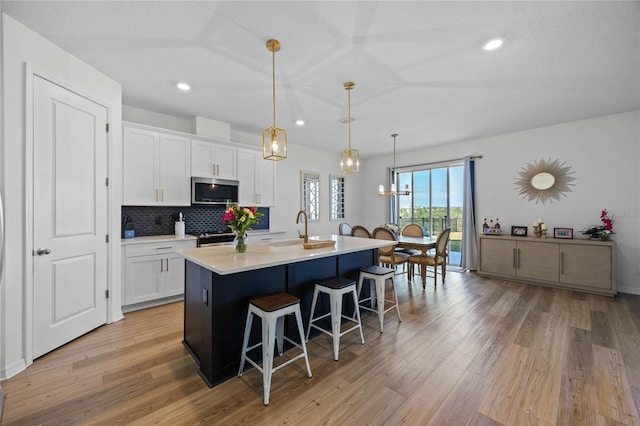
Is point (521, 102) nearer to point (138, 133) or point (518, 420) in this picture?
point (518, 420)

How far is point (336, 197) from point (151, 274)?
452 cm

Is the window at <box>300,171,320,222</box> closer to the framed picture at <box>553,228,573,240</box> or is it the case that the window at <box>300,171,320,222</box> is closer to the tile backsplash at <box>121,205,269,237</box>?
the tile backsplash at <box>121,205,269,237</box>

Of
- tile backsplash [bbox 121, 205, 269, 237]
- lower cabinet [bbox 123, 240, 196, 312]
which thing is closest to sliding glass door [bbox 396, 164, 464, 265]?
tile backsplash [bbox 121, 205, 269, 237]

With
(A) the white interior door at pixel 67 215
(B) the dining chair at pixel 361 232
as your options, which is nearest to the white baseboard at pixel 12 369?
(A) the white interior door at pixel 67 215

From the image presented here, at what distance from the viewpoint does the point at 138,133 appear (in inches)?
135

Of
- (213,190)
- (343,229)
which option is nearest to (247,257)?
(213,190)

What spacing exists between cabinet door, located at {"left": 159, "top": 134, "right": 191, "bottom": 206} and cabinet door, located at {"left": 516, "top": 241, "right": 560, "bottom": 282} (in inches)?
217

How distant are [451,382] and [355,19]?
111 inches

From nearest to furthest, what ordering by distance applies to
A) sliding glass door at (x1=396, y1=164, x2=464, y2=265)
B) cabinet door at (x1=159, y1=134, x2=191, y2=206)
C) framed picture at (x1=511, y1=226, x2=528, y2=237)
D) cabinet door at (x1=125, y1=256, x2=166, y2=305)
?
cabinet door at (x1=125, y1=256, x2=166, y2=305) < cabinet door at (x1=159, y1=134, x2=191, y2=206) < framed picture at (x1=511, y1=226, x2=528, y2=237) < sliding glass door at (x1=396, y1=164, x2=464, y2=265)

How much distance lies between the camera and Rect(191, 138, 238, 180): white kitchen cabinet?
3963mm

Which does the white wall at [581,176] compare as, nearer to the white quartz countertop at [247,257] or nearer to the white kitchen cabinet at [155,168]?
the white quartz countertop at [247,257]

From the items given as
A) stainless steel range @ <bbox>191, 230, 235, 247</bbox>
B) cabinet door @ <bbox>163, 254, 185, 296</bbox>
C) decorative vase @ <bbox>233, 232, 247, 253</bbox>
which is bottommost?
cabinet door @ <bbox>163, 254, 185, 296</bbox>

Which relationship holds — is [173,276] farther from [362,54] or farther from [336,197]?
[336,197]

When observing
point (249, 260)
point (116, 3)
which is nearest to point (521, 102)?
point (249, 260)
